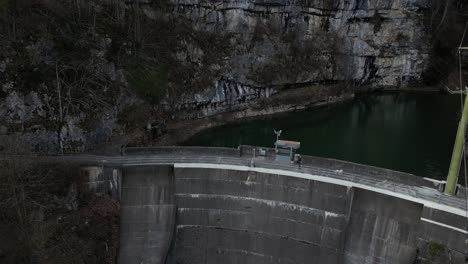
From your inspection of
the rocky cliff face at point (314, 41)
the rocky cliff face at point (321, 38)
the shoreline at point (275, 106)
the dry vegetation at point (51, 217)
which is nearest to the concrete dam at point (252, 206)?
the dry vegetation at point (51, 217)

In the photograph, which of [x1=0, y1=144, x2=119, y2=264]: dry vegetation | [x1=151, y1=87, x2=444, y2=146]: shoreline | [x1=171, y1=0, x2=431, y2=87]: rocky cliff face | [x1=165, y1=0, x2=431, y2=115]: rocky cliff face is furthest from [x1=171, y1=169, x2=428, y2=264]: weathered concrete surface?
[x1=171, y1=0, x2=431, y2=87]: rocky cliff face

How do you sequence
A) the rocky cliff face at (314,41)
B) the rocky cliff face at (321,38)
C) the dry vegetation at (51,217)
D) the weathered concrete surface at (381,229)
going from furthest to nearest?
the rocky cliff face at (321,38), the rocky cliff face at (314,41), the weathered concrete surface at (381,229), the dry vegetation at (51,217)

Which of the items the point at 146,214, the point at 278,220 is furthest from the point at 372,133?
the point at 146,214

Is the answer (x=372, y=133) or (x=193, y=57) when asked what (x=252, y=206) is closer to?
(x=372, y=133)

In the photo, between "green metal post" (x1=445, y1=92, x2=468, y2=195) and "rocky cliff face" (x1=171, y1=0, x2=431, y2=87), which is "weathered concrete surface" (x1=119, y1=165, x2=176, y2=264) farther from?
"rocky cliff face" (x1=171, y1=0, x2=431, y2=87)

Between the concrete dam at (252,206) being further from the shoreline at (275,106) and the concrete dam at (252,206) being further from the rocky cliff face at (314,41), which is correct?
the rocky cliff face at (314,41)

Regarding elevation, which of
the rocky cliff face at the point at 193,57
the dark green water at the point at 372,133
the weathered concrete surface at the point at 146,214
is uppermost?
the rocky cliff face at the point at 193,57

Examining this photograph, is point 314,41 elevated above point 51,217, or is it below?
above
